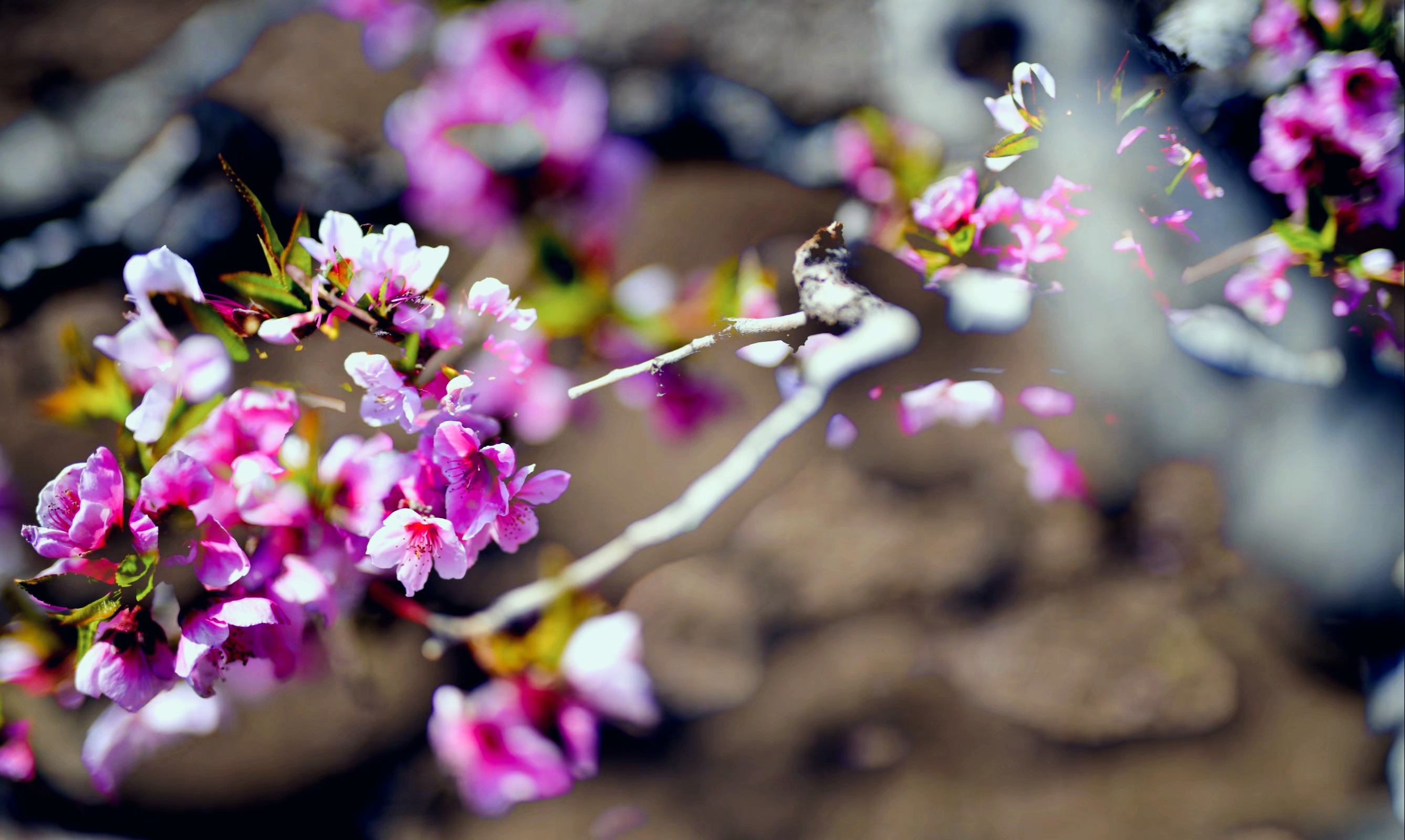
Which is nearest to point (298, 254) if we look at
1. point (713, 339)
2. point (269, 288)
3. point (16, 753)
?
point (269, 288)

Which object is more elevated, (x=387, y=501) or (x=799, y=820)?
(x=387, y=501)

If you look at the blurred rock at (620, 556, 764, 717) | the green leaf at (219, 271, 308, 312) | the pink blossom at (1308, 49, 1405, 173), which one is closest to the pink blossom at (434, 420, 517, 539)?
the green leaf at (219, 271, 308, 312)

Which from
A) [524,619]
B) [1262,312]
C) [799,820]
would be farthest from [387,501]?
[1262,312]

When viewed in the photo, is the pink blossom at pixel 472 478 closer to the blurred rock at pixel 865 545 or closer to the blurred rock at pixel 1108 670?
the blurred rock at pixel 865 545

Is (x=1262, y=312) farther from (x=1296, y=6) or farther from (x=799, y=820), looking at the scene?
(x=799, y=820)

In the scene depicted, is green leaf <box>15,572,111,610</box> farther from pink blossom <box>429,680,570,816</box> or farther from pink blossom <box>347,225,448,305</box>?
pink blossom <box>347,225,448,305</box>

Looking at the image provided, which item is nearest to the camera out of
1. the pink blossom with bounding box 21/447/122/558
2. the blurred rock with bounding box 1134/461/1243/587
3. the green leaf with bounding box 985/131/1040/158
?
the pink blossom with bounding box 21/447/122/558
